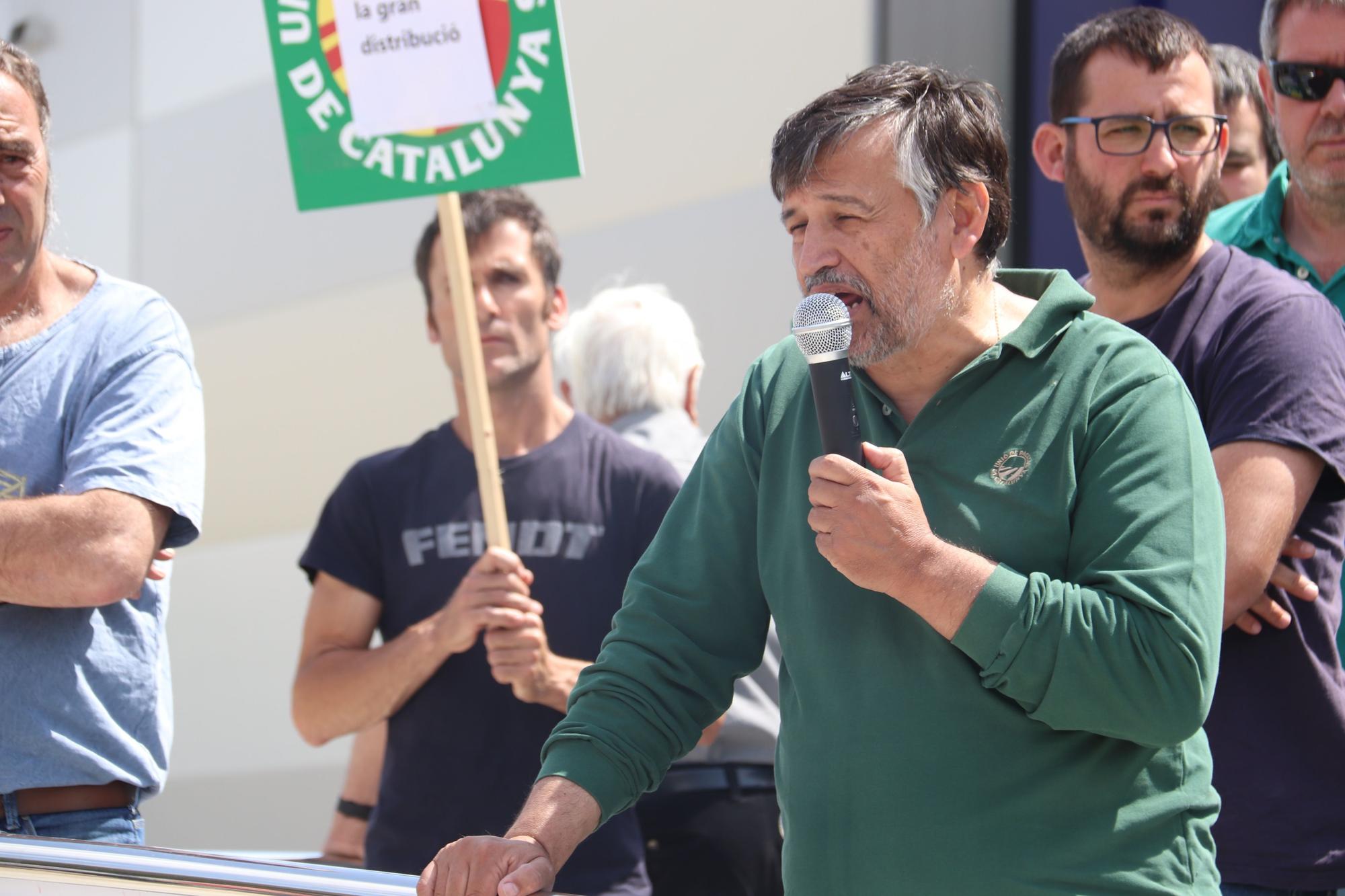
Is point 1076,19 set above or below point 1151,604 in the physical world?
above

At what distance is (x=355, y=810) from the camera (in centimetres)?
366

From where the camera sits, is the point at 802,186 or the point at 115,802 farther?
the point at 115,802

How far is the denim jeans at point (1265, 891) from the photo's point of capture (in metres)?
2.10

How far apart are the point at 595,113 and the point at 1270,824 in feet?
12.4

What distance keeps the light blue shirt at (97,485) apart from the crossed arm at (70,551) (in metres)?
0.05

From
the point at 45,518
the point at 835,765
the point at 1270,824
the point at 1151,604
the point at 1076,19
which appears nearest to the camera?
the point at 1151,604

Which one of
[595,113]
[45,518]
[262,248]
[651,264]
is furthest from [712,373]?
[45,518]

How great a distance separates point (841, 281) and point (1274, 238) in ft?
4.11

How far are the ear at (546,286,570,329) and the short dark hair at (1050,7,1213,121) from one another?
4.03 ft

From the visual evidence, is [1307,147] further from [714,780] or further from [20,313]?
[20,313]

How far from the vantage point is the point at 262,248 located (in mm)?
6273

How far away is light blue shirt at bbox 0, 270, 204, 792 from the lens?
2268 mm

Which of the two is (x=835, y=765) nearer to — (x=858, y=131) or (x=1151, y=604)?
(x=1151, y=604)

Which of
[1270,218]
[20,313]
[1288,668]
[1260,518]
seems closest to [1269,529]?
[1260,518]
